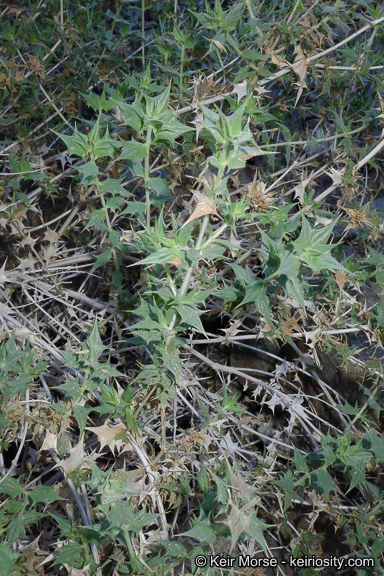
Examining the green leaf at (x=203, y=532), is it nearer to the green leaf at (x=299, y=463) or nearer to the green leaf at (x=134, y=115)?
the green leaf at (x=299, y=463)

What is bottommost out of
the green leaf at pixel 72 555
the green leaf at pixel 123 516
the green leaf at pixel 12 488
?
the green leaf at pixel 72 555

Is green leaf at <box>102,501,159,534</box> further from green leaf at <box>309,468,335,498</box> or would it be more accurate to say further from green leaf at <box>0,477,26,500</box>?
green leaf at <box>309,468,335,498</box>

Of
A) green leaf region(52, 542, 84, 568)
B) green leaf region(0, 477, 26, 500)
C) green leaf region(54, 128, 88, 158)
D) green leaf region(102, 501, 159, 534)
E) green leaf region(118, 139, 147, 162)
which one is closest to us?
green leaf region(102, 501, 159, 534)

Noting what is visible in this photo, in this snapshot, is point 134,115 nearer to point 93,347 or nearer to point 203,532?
point 93,347

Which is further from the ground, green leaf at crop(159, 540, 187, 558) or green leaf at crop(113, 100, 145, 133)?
green leaf at crop(113, 100, 145, 133)

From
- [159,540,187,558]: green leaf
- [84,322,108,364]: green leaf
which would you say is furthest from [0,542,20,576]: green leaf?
[84,322,108,364]: green leaf

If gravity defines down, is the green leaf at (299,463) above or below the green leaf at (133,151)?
below

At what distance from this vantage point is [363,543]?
1.94 meters

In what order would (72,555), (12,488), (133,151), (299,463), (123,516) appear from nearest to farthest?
(123,516)
(72,555)
(12,488)
(133,151)
(299,463)

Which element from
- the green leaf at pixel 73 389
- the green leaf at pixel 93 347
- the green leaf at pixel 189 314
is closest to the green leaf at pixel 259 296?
the green leaf at pixel 189 314

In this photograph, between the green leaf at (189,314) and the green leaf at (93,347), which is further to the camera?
the green leaf at (93,347)

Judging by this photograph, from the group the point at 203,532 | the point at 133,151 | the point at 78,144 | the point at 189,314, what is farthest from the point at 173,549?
the point at 78,144

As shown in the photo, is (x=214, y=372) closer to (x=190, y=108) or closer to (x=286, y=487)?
(x=286, y=487)

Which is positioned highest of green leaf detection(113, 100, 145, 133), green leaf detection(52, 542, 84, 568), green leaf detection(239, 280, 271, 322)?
green leaf detection(113, 100, 145, 133)
